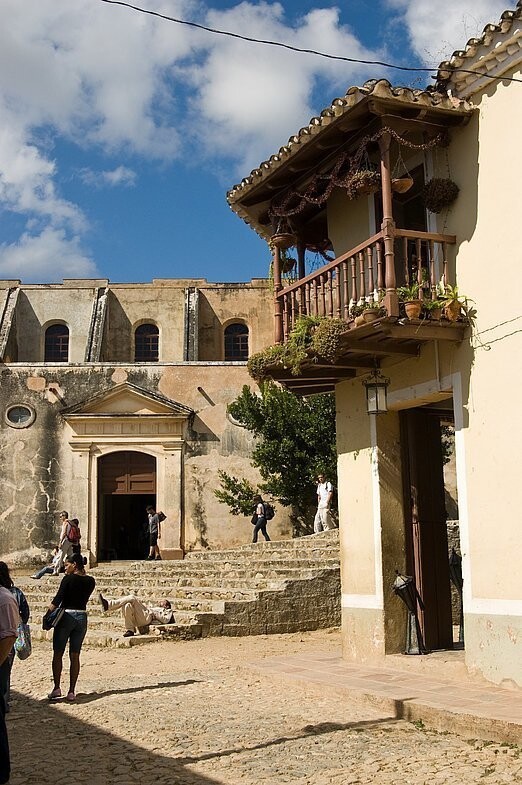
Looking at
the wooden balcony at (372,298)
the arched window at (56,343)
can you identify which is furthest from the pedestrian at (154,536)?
the wooden balcony at (372,298)

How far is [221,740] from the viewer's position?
7.79m

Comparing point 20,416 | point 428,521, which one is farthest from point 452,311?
point 20,416

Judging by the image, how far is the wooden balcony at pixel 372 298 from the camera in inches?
386

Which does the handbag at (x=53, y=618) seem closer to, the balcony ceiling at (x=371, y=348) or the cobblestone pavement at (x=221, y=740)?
the cobblestone pavement at (x=221, y=740)

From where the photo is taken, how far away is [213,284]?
35.1 m

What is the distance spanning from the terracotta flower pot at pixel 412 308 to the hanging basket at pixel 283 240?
3.09m

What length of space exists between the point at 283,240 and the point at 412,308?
126 inches

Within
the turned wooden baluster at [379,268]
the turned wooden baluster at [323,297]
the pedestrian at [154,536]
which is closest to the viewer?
the turned wooden baluster at [379,268]

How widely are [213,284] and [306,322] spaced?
2459 centimetres

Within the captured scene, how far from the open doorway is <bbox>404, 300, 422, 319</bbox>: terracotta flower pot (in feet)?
7.05

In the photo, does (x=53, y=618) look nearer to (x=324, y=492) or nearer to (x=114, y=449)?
(x=324, y=492)

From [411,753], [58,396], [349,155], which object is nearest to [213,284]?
[58,396]

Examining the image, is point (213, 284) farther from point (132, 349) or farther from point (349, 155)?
point (349, 155)

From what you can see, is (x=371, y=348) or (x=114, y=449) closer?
(x=371, y=348)
